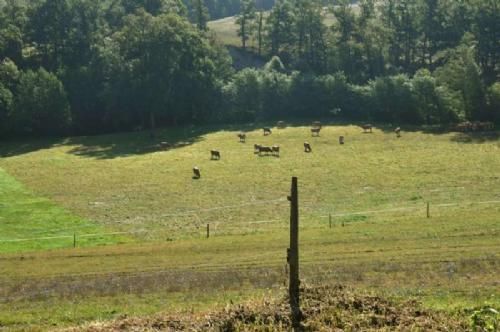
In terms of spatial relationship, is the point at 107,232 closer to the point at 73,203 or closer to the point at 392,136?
the point at 73,203

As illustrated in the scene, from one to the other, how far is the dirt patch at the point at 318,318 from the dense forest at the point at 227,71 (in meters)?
83.2

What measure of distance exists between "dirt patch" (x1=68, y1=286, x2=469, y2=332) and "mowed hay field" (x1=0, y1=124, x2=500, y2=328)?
3219mm

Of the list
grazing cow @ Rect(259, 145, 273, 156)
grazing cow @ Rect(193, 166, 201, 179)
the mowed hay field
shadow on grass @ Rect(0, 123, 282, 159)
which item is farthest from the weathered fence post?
shadow on grass @ Rect(0, 123, 282, 159)

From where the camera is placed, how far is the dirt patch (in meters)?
16.4

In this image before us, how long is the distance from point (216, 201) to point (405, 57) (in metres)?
83.3

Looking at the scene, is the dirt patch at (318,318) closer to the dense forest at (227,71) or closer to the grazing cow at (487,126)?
the grazing cow at (487,126)

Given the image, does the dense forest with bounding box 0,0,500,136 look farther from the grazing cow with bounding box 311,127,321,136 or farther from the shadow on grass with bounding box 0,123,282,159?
the grazing cow with bounding box 311,127,321,136

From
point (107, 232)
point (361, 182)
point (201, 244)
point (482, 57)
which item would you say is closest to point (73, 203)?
point (107, 232)

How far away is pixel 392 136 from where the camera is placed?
85.2 m

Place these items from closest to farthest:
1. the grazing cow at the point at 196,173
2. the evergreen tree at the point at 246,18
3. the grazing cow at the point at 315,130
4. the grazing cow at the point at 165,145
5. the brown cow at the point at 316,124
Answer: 1. the grazing cow at the point at 196,173
2. the grazing cow at the point at 165,145
3. the grazing cow at the point at 315,130
4. the brown cow at the point at 316,124
5. the evergreen tree at the point at 246,18

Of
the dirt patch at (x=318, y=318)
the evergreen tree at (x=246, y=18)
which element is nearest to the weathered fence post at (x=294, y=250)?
the dirt patch at (x=318, y=318)

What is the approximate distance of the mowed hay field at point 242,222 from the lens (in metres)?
26.1

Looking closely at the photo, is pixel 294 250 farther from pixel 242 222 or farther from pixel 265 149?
pixel 265 149

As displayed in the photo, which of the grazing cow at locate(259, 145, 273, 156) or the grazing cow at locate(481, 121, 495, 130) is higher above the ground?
the grazing cow at locate(481, 121, 495, 130)
